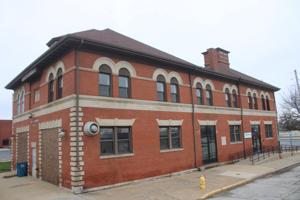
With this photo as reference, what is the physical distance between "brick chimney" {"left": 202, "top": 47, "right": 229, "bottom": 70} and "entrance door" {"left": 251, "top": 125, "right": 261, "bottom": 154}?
23.2 feet

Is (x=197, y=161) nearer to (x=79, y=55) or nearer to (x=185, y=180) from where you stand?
(x=185, y=180)

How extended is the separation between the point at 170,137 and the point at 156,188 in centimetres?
493

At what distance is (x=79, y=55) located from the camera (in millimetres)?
14555

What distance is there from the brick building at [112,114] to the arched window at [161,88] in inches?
2.6

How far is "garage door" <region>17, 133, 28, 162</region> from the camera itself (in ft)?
70.6

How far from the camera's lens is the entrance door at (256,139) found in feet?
91.5

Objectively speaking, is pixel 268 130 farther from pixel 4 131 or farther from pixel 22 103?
pixel 4 131

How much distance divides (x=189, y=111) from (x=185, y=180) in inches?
223

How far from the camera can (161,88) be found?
61.8 ft

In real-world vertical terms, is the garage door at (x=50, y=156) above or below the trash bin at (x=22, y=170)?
above

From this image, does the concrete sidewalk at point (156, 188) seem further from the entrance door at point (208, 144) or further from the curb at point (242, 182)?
the entrance door at point (208, 144)

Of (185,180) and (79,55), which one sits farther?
(185,180)

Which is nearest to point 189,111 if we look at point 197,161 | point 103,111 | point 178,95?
point 178,95

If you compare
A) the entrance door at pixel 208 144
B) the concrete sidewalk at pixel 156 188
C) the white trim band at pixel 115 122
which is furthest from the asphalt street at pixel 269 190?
the white trim band at pixel 115 122
